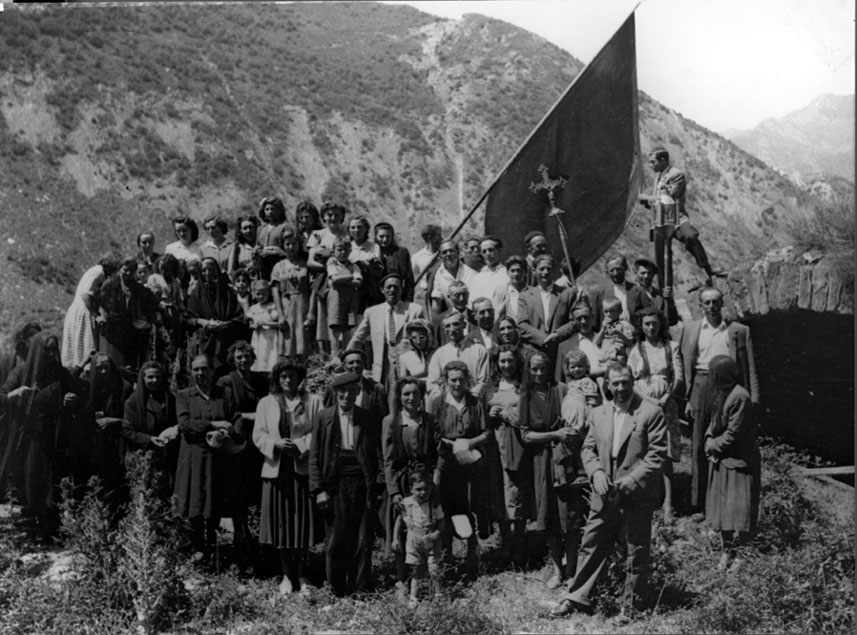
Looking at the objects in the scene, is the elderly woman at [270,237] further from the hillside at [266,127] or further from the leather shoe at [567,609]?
the hillside at [266,127]

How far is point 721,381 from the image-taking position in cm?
568

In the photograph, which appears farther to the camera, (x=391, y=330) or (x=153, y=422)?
(x=391, y=330)

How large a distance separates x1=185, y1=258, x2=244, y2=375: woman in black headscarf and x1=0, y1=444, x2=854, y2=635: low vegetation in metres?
1.24

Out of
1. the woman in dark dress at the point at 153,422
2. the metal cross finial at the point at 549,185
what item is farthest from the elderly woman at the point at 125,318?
the metal cross finial at the point at 549,185

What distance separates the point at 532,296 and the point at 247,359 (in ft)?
7.02

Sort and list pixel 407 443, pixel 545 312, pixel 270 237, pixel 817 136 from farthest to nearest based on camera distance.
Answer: pixel 270 237
pixel 817 136
pixel 545 312
pixel 407 443

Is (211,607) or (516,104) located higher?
(516,104)

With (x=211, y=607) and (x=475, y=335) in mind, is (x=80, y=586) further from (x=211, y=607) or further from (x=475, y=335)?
(x=475, y=335)

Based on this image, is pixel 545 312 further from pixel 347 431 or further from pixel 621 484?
pixel 347 431

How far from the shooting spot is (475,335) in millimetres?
6055

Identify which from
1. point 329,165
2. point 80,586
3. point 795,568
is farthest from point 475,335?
point 329,165

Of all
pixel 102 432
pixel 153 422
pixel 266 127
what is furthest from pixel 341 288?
pixel 266 127

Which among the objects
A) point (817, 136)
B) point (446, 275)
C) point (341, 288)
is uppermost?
point (817, 136)

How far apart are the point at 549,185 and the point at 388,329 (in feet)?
7.09
